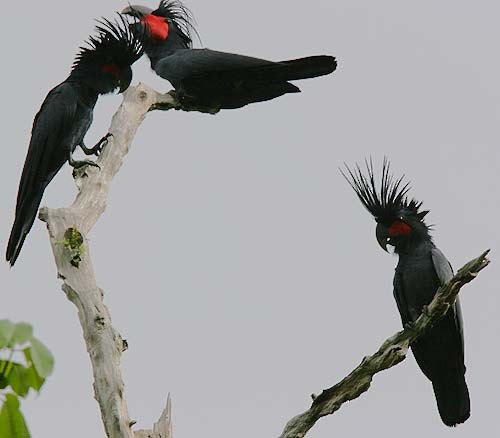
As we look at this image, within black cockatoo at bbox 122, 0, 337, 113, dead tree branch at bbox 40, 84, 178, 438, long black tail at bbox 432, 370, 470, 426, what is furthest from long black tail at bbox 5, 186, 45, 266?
long black tail at bbox 432, 370, 470, 426

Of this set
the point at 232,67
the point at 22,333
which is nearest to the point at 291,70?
the point at 232,67

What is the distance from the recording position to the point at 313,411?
13.0ft

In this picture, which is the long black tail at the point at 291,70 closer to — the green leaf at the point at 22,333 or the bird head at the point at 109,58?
the bird head at the point at 109,58

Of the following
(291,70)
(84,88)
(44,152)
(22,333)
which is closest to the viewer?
(22,333)

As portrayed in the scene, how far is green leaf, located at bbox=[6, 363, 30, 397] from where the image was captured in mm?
1570

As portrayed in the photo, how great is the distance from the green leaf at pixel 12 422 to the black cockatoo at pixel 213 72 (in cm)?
505

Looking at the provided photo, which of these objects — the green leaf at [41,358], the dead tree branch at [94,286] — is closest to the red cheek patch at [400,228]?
the dead tree branch at [94,286]

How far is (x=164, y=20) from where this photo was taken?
7.18 m

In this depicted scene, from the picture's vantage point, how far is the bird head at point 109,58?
5965 millimetres

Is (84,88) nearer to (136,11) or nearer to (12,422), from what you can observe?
(136,11)

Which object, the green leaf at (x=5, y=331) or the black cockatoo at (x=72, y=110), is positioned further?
the black cockatoo at (x=72, y=110)

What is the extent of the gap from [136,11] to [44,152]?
1.56 m

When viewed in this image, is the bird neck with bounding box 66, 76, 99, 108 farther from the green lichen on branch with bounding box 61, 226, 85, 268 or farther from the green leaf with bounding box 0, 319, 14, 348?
the green leaf with bounding box 0, 319, 14, 348

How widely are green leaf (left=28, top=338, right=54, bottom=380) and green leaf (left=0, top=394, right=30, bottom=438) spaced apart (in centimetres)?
9
